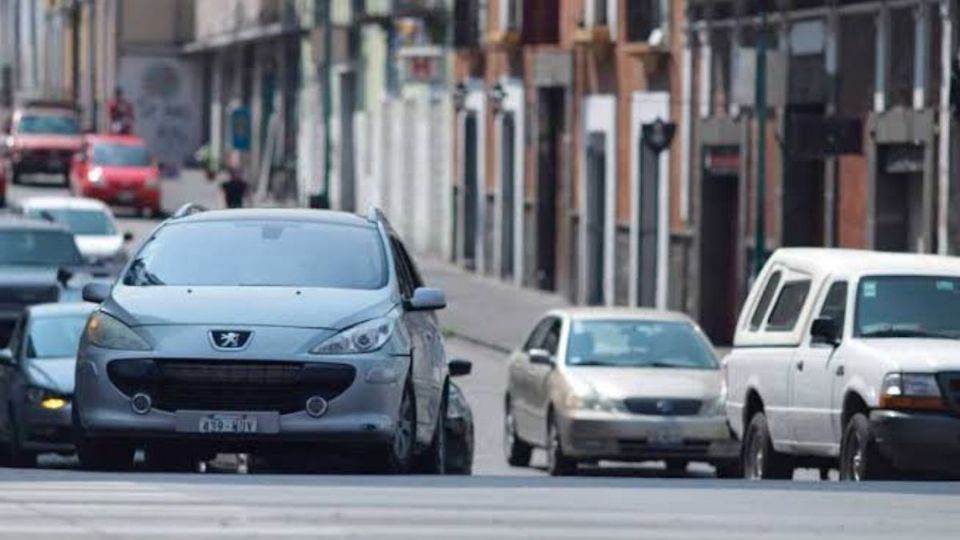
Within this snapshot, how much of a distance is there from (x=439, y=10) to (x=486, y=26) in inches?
116

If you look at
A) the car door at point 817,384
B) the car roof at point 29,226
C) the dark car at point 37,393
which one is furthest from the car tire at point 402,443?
the car roof at point 29,226

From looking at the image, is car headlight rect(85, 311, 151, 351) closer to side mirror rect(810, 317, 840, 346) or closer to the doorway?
side mirror rect(810, 317, 840, 346)

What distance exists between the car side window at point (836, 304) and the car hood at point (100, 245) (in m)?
24.7

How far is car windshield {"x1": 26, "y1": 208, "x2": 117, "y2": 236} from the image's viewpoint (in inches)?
1762

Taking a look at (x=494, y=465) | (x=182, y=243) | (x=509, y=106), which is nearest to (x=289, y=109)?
(x=509, y=106)

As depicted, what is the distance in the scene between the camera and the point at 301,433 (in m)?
14.7

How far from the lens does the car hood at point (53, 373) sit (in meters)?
23.3

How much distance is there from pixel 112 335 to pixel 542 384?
11029mm

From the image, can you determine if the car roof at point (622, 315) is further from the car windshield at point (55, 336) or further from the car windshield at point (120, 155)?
the car windshield at point (120, 155)

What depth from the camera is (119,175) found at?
205ft

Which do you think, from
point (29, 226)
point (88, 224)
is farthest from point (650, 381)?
point (88, 224)

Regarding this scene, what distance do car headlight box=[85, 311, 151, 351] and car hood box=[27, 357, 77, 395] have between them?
318 inches

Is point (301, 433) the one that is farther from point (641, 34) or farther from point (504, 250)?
point (504, 250)

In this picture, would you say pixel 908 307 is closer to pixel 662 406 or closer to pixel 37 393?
pixel 662 406
